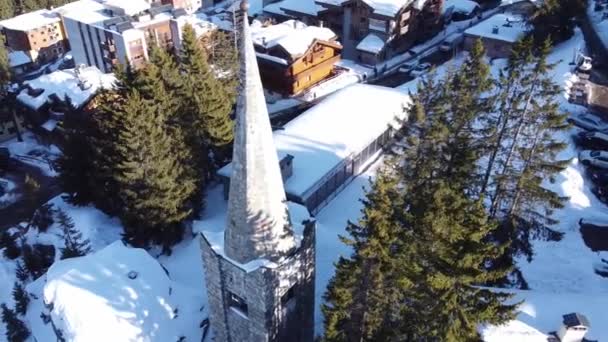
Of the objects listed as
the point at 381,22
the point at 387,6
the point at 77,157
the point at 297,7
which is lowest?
the point at 77,157

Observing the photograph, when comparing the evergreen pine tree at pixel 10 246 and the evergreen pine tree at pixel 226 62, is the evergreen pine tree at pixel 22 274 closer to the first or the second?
the evergreen pine tree at pixel 10 246

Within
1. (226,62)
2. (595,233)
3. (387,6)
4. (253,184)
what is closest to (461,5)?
(387,6)

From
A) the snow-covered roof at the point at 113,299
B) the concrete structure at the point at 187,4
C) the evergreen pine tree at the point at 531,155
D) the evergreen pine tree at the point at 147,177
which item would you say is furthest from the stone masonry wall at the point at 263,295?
the concrete structure at the point at 187,4

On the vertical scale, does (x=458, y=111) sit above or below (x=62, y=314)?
above

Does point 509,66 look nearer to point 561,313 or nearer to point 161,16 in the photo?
point 561,313

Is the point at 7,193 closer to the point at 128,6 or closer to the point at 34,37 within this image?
the point at 128,6

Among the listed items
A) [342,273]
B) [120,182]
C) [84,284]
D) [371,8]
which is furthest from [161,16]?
[342,273]
